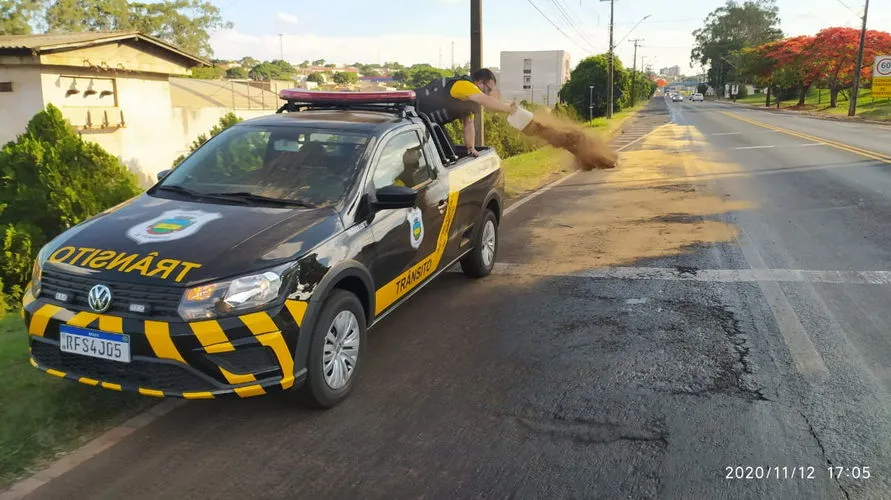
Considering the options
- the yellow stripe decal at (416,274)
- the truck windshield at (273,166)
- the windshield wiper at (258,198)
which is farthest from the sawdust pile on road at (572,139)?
the windshield wiper at (258,198)

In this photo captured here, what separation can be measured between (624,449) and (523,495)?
28.1 inches

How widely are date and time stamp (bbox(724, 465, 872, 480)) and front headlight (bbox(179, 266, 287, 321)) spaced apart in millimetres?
2484

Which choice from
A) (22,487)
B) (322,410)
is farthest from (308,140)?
(22,487)

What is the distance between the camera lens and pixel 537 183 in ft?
48.5

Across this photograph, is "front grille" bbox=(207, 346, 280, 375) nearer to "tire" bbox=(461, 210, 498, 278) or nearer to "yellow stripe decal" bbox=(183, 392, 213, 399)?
"yellow stripe decal" bbox=(183, 392, 213, 399)

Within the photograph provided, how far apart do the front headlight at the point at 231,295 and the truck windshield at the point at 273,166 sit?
88 centimetres

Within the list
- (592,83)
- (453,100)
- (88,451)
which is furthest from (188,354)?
(592,83)

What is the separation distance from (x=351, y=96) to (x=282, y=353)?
3.01 meters

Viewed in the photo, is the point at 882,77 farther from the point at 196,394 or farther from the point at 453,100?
the point at 196,394

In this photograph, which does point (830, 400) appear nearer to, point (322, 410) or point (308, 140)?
point (322, 410)

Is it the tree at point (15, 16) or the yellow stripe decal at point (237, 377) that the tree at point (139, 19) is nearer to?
the tree at point (15, 16)

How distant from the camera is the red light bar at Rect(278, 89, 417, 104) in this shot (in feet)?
18.9

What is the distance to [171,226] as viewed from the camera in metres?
3.87

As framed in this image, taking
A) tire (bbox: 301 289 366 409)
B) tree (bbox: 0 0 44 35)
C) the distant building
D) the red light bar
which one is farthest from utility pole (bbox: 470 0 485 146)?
the distant building
